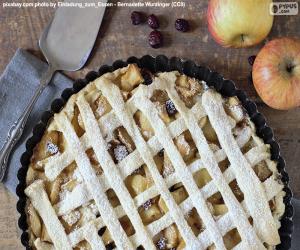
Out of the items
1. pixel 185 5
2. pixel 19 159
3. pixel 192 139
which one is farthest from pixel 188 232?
pixel 185 5

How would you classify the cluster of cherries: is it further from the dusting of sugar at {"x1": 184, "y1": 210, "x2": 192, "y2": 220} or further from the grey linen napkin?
the dusting of sugar at {"x1": 184, "y1": 210, "x2": 192, "y2": 220}

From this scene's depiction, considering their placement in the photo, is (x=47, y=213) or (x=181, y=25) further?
(x=181, y=25)

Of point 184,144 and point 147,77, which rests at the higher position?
point 147,77

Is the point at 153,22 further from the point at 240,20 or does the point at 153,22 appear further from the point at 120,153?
the point at 120,153

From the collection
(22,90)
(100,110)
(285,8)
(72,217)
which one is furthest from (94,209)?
(285,8)

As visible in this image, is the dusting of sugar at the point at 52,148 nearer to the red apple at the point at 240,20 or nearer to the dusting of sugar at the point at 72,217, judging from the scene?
the dusting of sugar at the point at 72,217

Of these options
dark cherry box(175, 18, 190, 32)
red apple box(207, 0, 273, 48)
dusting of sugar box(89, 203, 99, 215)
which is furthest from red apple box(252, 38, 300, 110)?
dusting of sugar box(89, 203, 99, 215)
